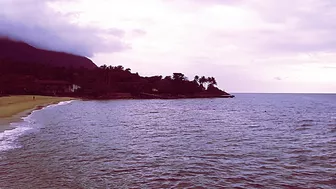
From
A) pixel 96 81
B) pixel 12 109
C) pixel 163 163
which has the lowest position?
pixel 163 163

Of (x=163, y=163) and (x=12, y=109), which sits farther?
(x=12, y=109)

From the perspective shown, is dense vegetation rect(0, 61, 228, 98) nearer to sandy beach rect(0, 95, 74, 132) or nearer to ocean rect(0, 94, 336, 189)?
sandy beach rect(0, 95, 74, 132)

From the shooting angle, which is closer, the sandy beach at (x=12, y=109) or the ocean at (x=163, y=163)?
the ocean at (x=163, y=163)

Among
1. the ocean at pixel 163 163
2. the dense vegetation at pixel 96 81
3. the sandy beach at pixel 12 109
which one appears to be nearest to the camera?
the ocean at pixel 163 163

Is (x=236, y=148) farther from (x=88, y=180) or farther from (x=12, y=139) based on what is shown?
(x=12, y=139)

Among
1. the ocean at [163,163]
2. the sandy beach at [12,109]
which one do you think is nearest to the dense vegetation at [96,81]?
the sandy beach at [12,109]

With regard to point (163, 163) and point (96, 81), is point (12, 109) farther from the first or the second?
point (96, 81)

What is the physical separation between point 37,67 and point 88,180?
590ft

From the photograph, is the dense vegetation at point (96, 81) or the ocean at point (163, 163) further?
the dense vegetation at point (96, 81)

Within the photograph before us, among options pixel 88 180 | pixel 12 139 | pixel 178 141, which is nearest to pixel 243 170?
pixel 88 180

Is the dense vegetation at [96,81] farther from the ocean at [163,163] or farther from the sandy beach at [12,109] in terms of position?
the ocean at [163,163]

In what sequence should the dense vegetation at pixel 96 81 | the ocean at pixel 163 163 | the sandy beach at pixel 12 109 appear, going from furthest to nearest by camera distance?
the dense vegetation at pixel 96 81 → the sandy beach at pixel 12 109 → the ocean at pixel 163 163

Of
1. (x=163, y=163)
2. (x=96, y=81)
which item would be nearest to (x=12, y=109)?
(x=163, y=163)

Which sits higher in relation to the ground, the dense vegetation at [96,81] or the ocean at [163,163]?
the dense vegetation at [96,81]
